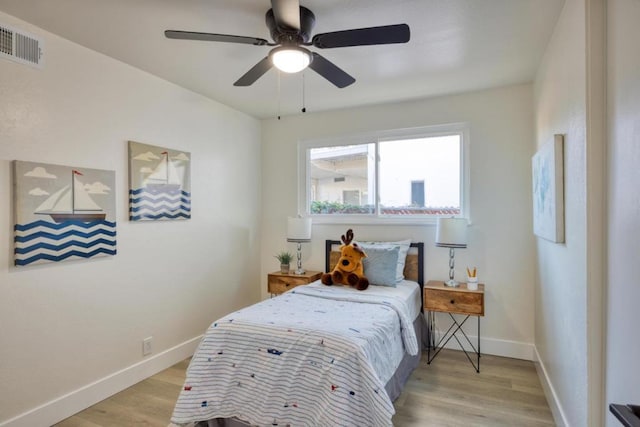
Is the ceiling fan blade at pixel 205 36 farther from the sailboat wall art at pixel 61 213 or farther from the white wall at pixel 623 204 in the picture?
the white wall at pixel 623 204

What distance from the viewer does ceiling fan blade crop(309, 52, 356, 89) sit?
212 cm

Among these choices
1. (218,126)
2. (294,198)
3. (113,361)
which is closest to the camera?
(113,361)

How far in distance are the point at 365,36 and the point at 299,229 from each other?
238 centimetres

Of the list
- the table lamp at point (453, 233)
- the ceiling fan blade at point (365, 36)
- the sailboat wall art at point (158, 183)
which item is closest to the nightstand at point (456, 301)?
the table lamp at point (453, 233)

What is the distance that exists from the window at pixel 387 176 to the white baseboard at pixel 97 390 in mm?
2069

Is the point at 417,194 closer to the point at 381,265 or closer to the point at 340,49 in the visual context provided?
the point at 381,265

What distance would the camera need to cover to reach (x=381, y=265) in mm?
3238

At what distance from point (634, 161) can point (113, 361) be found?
3.31m

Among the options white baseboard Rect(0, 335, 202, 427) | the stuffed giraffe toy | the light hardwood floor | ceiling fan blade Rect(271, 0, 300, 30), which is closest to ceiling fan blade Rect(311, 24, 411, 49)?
ceiling fan blade Rect(271, 0, 300, 30)

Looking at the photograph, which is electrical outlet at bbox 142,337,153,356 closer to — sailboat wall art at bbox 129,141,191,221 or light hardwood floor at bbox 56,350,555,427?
light hardwood floor at bbox 56,350,555,427

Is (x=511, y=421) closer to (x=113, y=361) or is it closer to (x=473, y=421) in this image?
(x=473, y=421)

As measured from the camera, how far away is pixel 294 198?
428 centimetres

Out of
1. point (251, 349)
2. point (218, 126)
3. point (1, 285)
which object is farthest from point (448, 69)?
point (1, 285)

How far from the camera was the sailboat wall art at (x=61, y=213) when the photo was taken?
7.01 ft
